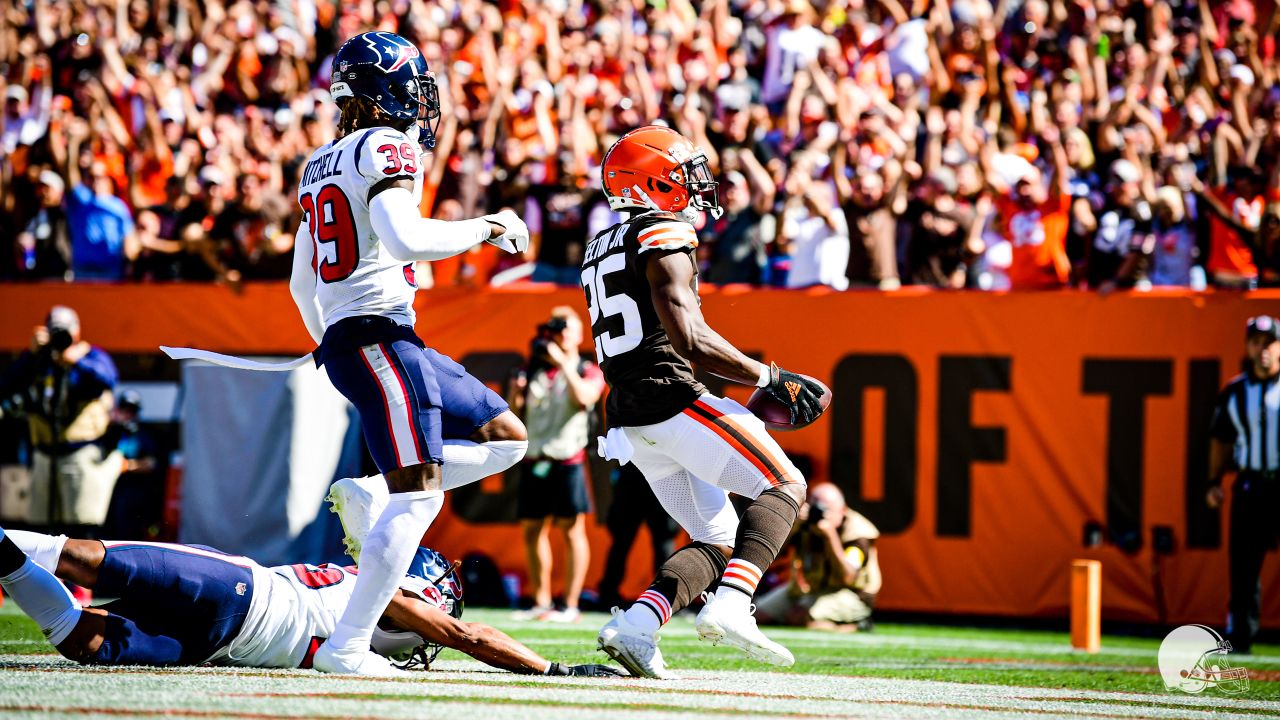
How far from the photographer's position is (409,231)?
5.07 meters

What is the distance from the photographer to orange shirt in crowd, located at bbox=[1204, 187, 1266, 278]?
10.6 metres

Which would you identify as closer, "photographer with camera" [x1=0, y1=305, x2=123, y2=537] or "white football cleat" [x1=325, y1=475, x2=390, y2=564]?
"white football cleat" [x1=325, y1=475, x2=390, y2=564]

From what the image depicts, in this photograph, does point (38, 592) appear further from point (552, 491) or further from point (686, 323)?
point (552, 491)

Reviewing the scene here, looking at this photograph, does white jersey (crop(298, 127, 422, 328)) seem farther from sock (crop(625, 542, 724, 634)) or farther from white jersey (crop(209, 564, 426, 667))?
sock (crop(625, 542, 724, 634))

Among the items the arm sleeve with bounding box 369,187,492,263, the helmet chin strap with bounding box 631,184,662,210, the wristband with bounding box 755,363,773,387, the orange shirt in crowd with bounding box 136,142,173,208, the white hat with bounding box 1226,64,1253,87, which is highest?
the white hat with bounding box 1226,64,1253,87

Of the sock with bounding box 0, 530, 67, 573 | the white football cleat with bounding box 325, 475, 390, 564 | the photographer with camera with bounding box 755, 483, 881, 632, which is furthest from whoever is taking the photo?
the photographer with camera with bounding box 755, 483, 881, 632

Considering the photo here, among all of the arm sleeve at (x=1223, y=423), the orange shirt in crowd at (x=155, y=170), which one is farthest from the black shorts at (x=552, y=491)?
the orange shirt in crowd at (x=155, y=170)

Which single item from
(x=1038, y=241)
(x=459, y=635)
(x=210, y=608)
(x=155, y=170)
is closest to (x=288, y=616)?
(x=210, y=608)

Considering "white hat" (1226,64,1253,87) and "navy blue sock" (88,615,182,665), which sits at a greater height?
"white hat" (1226,64,1253,87)

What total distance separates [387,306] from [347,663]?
1.20 meters

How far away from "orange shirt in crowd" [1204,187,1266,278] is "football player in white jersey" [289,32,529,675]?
22.4ft

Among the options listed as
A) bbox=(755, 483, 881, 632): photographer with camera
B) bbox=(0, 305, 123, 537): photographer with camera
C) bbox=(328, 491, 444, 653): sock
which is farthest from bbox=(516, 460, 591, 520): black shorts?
bbox=(328, 491, 444, 653): sock

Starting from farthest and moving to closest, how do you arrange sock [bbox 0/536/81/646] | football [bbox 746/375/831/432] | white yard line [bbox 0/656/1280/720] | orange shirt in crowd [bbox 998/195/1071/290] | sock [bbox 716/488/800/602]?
1. orange shirt in crowd [bbox 998/195/1071/290]
2. football [bbox 746/375/831/432]
3. sock [bbox 716/488/800/602]
4. sock [bbox 0/536/81/646]
5. white yard line [bbox 0/656/1280/720]

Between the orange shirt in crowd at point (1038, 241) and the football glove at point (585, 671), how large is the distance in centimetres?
609
